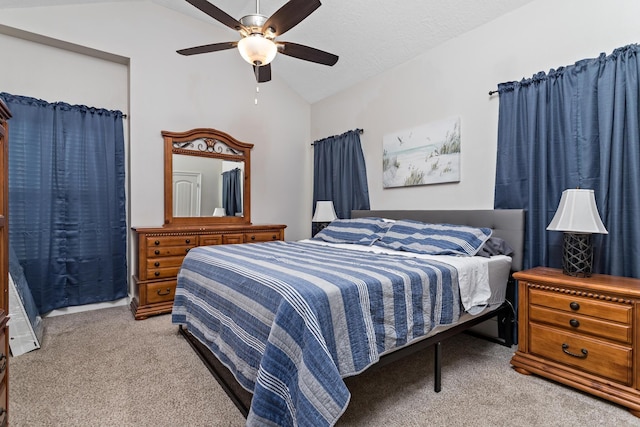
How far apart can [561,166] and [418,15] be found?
1855 millimetres

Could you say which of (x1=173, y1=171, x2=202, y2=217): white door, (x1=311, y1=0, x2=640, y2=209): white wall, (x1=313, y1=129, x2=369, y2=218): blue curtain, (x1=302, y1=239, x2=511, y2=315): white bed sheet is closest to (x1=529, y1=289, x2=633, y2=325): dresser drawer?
(x1=302, y1=239, x2=511, y2=315): white bed sheet

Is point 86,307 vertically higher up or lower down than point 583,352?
lower down

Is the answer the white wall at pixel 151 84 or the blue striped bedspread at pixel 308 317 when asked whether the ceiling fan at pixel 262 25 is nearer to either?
the blue striped bedspread at pixel 308 317

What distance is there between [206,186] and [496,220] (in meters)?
3.24

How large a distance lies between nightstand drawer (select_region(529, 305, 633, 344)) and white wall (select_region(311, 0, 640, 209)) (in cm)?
107

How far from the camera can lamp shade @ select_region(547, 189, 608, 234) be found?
1921mm

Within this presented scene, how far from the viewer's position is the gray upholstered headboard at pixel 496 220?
2.49 meters

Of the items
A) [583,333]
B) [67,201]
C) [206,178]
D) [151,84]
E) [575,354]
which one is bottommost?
[575,354]

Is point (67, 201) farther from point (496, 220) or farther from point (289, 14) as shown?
point (496, 220)

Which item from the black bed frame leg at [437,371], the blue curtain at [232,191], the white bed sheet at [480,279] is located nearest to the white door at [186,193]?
the blue curtain at [232,191]

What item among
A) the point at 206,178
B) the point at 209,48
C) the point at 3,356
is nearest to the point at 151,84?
the point at 206,178

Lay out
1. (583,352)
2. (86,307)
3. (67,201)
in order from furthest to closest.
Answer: (86,307)
(67,201)
(583,352)

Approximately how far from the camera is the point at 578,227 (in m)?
1.94

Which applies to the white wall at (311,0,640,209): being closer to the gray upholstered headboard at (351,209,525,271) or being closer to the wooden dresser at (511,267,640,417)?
the gray upholstered headboard at (351,209,525,271)
